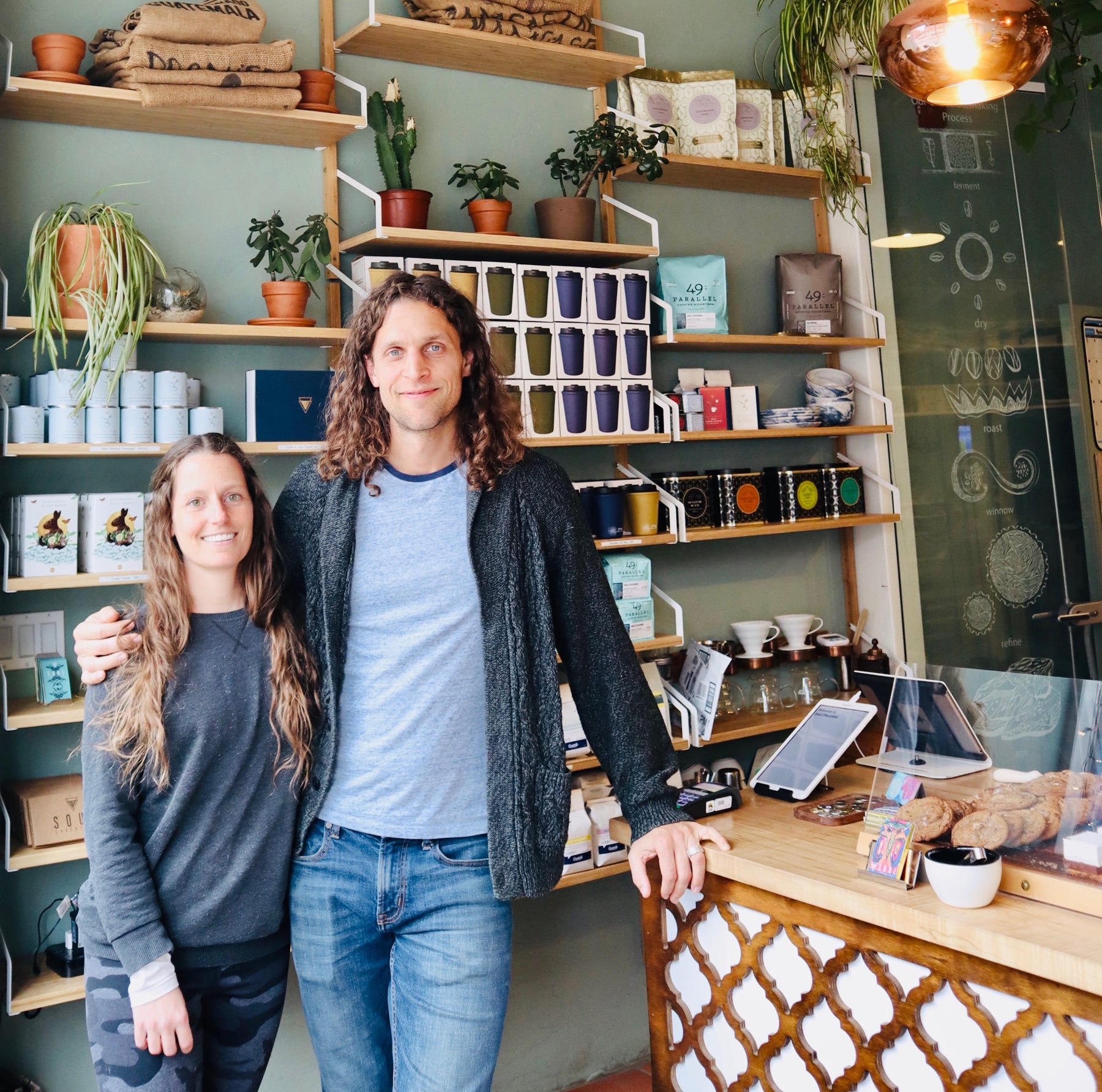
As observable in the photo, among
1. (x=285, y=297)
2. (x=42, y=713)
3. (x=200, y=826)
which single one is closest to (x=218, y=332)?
(x=285, y=297)

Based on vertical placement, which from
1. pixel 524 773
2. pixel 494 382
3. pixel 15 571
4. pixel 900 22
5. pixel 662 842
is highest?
pixel 900 22

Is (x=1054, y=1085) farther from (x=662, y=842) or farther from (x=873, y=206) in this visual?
(x=873, y=206)

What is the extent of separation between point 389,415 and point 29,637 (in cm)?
115

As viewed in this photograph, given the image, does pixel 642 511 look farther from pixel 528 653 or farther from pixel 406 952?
pixel 406 952

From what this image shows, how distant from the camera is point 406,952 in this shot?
5.47ft

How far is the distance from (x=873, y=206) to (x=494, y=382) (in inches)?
88.1

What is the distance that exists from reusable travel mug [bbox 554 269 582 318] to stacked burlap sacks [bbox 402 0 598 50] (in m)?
0.62

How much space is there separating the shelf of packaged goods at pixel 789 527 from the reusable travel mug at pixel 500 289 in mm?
788

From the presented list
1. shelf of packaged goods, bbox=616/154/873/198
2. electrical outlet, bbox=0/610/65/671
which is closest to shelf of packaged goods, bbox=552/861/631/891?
electrical outlet, bbox=0/610/65/671

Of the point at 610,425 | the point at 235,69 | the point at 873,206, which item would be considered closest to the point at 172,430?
the point at 235,69

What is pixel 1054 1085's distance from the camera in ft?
4.90

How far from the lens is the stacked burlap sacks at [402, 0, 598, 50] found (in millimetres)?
2752

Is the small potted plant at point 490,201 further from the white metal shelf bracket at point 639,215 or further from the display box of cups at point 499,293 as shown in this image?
the white metal shelf bracket at point 639,215

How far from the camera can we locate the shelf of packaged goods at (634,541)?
9.32ft
